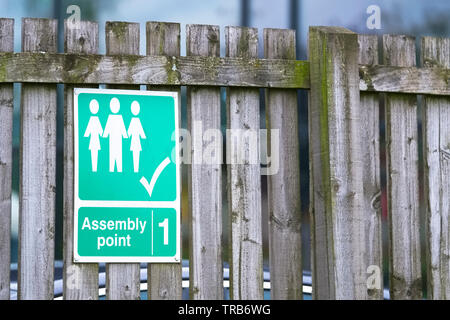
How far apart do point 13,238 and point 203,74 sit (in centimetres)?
120

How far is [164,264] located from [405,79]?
5.05ft

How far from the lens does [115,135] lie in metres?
4.22

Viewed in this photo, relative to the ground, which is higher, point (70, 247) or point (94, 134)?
point (94, 134)

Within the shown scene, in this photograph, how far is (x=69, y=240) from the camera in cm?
417

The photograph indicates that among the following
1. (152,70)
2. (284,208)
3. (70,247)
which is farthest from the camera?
(284,208)

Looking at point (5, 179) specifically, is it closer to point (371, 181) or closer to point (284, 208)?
point (284, 208)

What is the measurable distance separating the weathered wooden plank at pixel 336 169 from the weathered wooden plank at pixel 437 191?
1.49 feet

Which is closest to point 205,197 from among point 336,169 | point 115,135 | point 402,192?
point 115,135

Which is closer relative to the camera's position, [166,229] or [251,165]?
[166,229]

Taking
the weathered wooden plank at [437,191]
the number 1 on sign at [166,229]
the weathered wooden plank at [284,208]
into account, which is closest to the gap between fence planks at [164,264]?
the number 1 on sign at [166,229]

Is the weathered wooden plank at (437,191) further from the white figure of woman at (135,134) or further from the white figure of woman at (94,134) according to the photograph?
the white figure of woman at (94,134)

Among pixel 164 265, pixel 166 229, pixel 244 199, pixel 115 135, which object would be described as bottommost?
pixel 164 265

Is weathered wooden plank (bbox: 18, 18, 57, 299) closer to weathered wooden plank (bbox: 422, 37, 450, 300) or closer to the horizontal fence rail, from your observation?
the horizontal fence rail

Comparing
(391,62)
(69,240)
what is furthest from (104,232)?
(391,62)
